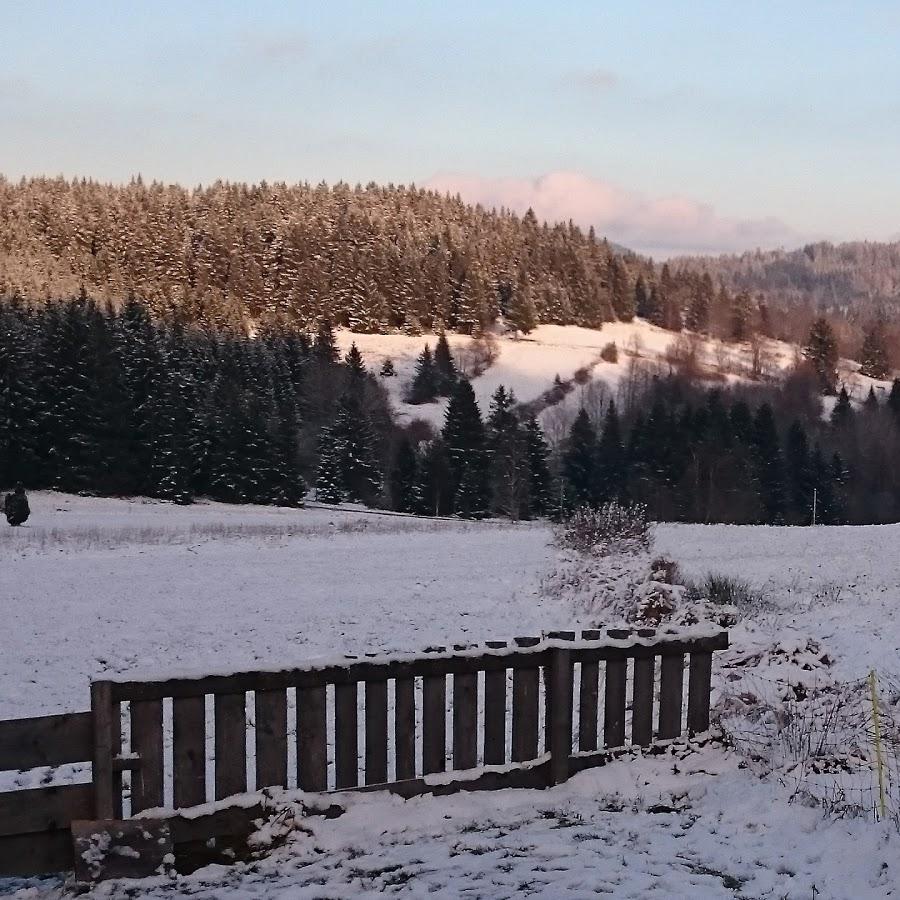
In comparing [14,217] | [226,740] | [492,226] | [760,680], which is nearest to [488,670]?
[226,740]

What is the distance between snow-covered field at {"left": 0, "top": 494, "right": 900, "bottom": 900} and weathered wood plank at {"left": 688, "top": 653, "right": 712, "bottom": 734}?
10.2 inches

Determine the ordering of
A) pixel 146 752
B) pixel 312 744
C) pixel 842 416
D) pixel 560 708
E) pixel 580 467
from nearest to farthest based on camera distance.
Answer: pixel 146 752
pixel 312 744
pixel 560 708
pixel 580 467
pixel 842 416

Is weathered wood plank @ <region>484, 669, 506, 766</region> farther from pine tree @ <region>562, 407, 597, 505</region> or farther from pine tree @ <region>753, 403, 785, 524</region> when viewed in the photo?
pine tree @ <region>753, 403, 785, 524</region>

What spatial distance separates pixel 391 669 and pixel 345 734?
52cm

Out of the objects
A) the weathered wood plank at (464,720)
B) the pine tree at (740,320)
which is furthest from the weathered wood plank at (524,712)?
the pine tree at (740,320)

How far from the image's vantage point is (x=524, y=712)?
24.4ft

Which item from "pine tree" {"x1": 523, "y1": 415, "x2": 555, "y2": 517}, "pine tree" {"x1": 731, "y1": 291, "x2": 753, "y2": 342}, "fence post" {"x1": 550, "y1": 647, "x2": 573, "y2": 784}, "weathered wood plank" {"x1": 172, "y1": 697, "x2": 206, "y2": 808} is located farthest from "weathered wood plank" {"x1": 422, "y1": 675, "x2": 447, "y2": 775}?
"pine tree" {"x1": 731, "y1": 291, "x2": 753, "y2": 342}

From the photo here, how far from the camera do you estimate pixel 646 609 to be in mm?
13867

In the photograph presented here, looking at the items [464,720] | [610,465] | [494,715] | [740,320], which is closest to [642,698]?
[494,715]

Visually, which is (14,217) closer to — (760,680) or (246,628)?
(246,628)

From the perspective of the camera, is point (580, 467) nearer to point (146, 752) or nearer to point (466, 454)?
point (466, 454)

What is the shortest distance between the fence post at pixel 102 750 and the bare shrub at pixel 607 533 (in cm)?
1714

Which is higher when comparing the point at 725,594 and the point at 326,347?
the point at 326,347

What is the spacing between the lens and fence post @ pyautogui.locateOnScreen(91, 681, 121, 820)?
6.02 metres
